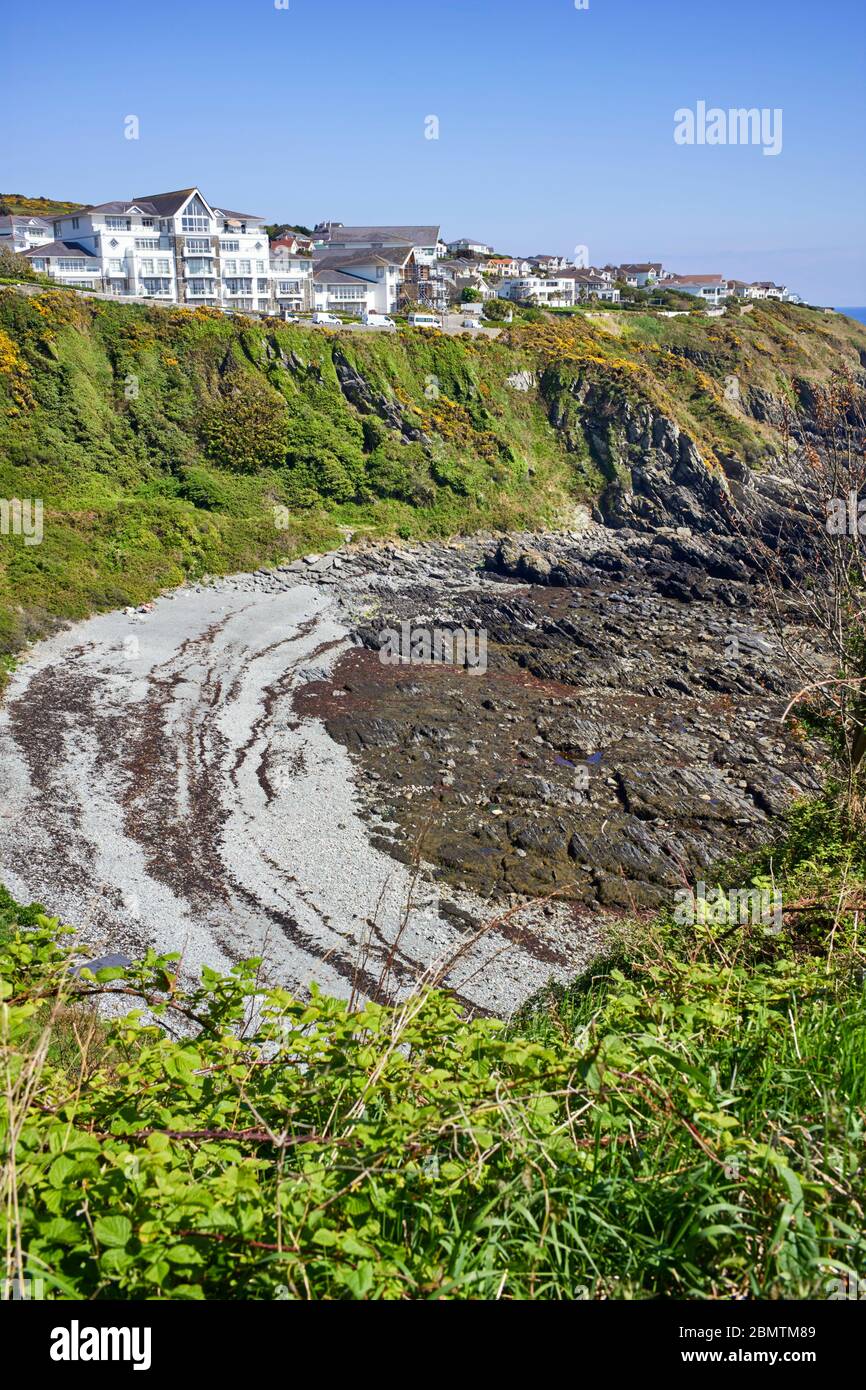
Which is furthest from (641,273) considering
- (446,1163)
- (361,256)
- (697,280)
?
(446,1163)

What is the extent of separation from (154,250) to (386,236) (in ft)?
90.2

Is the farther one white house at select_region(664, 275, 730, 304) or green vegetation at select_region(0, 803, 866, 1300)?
white house at select_region(664, 275, 730, 304)

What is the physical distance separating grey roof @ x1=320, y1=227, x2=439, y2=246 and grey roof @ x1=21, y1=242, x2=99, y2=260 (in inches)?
1069

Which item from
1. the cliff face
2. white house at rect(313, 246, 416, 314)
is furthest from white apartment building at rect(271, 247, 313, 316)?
the cliff face

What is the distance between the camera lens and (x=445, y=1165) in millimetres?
2758

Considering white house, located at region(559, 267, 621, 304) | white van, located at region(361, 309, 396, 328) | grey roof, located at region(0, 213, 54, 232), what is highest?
white house, located at region(559, 267, 621, 304)

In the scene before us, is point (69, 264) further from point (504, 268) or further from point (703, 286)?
point (703, 286)

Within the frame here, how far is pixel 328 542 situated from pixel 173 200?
2816 centimetres

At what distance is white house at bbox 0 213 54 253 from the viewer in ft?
185

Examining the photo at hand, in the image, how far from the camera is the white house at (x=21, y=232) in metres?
56.3

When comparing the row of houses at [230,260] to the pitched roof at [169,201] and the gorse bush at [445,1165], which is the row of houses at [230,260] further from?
the gorse bush at [445,1165]

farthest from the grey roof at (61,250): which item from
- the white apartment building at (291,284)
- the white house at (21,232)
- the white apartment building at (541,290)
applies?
the white apartment building at (541,290)

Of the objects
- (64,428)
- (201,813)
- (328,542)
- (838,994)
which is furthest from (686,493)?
(838,994)
